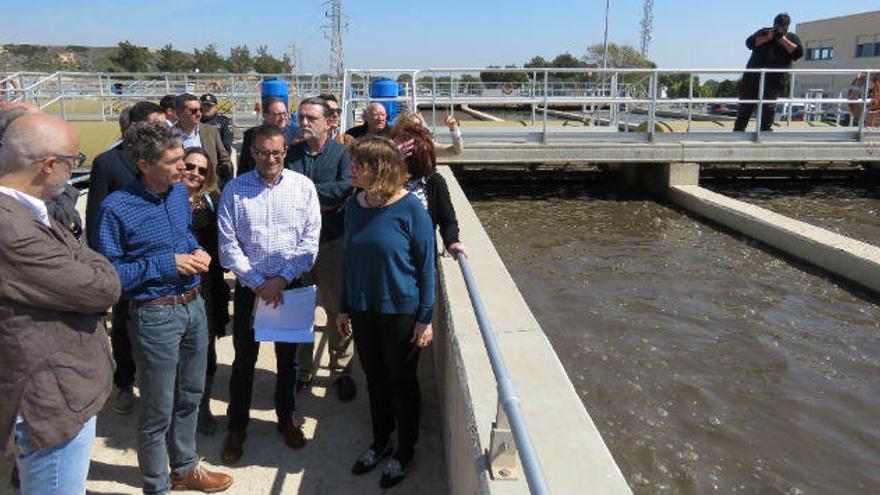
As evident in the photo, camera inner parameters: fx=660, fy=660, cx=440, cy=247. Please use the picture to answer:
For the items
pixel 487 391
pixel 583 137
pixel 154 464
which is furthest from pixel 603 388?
pixel 583 137

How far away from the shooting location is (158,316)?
2.90 metres

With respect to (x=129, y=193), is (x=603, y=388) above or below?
below

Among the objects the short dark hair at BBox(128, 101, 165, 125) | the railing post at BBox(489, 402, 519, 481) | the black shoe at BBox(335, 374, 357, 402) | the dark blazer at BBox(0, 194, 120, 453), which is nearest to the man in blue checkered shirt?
the dark blazer at BBox(0, 194, 120, 453)

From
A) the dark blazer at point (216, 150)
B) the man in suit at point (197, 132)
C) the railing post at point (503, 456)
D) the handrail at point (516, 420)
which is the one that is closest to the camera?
the handrail at point (516, 420)

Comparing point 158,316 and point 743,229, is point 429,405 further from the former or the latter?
point 743,229

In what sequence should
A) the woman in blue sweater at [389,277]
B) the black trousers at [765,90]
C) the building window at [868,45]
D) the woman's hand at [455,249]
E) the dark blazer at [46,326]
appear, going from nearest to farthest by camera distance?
1. the dark blazer at [46,326]
2. the woman in blue sweater at [389,277]
3. the woman's hand at [455,249]
4. the black trousers at [765,90]
5. the building window at [868,45]

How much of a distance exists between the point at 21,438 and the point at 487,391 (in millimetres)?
1657

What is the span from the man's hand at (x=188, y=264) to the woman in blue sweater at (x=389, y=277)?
0.69 m

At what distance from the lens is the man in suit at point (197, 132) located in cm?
517

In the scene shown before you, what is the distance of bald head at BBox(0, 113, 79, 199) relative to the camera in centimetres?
205

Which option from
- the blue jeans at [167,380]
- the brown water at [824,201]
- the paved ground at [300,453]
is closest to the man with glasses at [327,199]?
the paved ground at [300,453]

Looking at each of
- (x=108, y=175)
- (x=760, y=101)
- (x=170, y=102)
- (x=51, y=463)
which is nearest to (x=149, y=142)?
(x=108, y=175)

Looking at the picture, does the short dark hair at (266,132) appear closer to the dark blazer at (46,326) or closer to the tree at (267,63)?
the dark blazer at (46,326)

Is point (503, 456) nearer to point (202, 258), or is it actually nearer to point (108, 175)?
point (202, 258)
